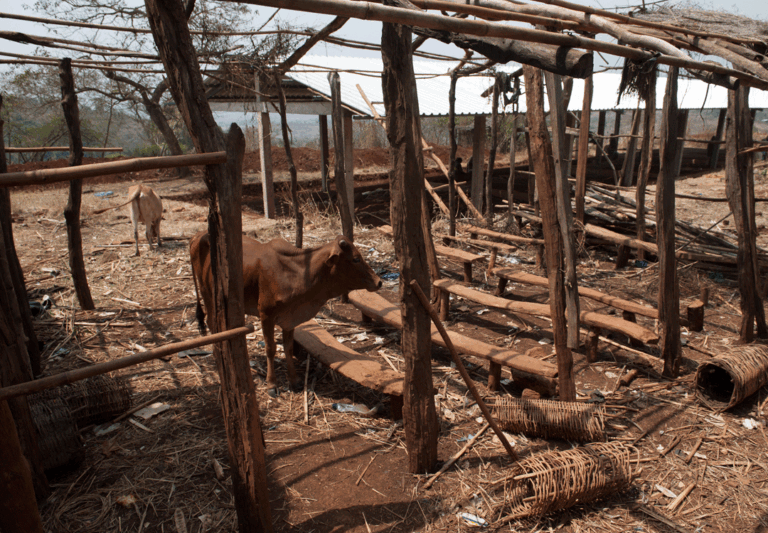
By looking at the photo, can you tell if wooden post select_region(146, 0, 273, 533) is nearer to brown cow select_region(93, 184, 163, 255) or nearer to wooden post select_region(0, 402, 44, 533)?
wooden post select_region(0, 402, 44, 533)

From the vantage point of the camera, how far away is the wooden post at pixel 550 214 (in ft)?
15.0

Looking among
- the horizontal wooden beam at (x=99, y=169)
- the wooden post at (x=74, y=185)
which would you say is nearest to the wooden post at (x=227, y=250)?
the horizontal wooden beam at (x=99, y=169)

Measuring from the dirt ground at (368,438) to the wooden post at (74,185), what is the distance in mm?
393

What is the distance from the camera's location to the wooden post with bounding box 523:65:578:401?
15.0 ft

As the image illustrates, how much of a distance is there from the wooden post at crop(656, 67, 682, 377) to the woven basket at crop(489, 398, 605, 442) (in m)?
1.67

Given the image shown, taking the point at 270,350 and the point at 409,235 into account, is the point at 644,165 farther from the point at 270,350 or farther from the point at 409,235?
the point at 270,350

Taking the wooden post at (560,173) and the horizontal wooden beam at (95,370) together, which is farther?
the wooden post at (560,173)

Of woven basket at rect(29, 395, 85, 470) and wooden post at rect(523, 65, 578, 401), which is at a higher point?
wooden post at rect(523, 65, 578, 401)

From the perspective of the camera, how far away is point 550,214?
457cm

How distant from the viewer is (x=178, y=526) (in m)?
3.63

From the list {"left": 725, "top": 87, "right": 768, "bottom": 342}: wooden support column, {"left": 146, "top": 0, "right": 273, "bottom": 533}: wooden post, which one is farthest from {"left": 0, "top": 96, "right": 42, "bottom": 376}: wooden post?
{"left": 725, "top": 87, "right": 768, "bottom": 342}: wooden support column

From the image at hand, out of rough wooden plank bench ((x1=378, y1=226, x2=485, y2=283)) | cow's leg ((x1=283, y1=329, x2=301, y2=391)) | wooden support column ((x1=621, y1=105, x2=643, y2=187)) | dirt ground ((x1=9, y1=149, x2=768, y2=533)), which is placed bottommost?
dirt ground ((x1=9, y1=149, x2=768, y2=533))

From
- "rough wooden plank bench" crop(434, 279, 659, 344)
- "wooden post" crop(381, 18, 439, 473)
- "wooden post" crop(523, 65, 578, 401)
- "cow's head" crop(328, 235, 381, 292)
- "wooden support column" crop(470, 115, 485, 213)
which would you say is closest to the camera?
"wooden post" crop(381, 18, 439, 473)

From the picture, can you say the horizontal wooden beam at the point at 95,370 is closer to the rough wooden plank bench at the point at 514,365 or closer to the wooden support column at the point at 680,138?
the rough wooden plank bench at the point at 514,365
